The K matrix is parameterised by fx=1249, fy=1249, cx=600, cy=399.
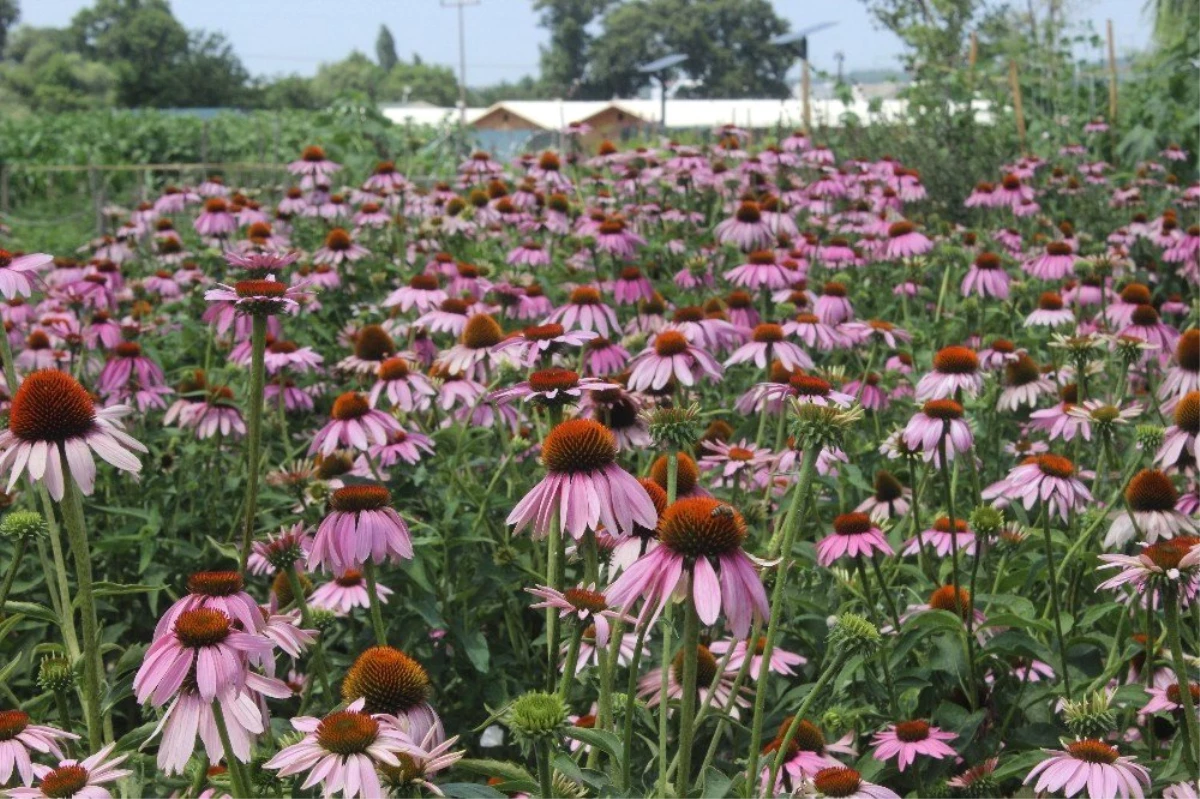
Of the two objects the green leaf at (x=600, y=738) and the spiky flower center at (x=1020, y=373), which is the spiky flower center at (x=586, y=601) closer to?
the green leaf at (x=600, y=738)

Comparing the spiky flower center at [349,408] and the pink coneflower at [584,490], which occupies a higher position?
the pink coneflower at [584,490]

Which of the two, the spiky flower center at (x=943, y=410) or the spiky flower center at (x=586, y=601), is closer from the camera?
the spiky flower center at (x=586, y=601)

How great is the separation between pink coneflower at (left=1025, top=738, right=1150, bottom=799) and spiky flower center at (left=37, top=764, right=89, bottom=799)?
1.15 m

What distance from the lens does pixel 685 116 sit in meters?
41.0

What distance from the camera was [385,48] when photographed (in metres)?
126

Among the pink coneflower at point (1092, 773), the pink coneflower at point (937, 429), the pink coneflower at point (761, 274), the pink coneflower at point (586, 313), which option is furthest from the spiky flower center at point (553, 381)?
the pink coneflower at point (761, 274)

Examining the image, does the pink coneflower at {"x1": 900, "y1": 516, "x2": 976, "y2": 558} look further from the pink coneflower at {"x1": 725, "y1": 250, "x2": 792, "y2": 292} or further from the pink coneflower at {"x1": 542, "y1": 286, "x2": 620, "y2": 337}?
the pink coneflower at {"x1": 725, "y1": 250, "x2": 792, "y2": 292}

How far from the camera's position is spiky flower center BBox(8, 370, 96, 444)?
159cm

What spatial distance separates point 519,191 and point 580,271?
0.83 metres

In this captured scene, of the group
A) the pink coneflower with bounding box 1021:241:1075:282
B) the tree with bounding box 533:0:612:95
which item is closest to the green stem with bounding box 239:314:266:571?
the pink coneflower with bounding box 1021:241:1075:282

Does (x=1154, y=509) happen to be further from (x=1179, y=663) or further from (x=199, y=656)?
(x=199, y=656)

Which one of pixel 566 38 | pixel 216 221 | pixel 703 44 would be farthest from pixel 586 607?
pixel 566 38

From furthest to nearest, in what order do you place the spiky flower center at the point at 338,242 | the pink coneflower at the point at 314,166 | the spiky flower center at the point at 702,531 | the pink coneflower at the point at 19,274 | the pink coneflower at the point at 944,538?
the pink coneflower at the point at 314,166 < the spiky flower center at the point at 338,242 < the pink coneflower at the point at 944,538 < the pink coneflower at the point at 19,274 < the spiky flower center at the point at 702,531

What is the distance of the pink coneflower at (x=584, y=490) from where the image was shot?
141 centimetres
